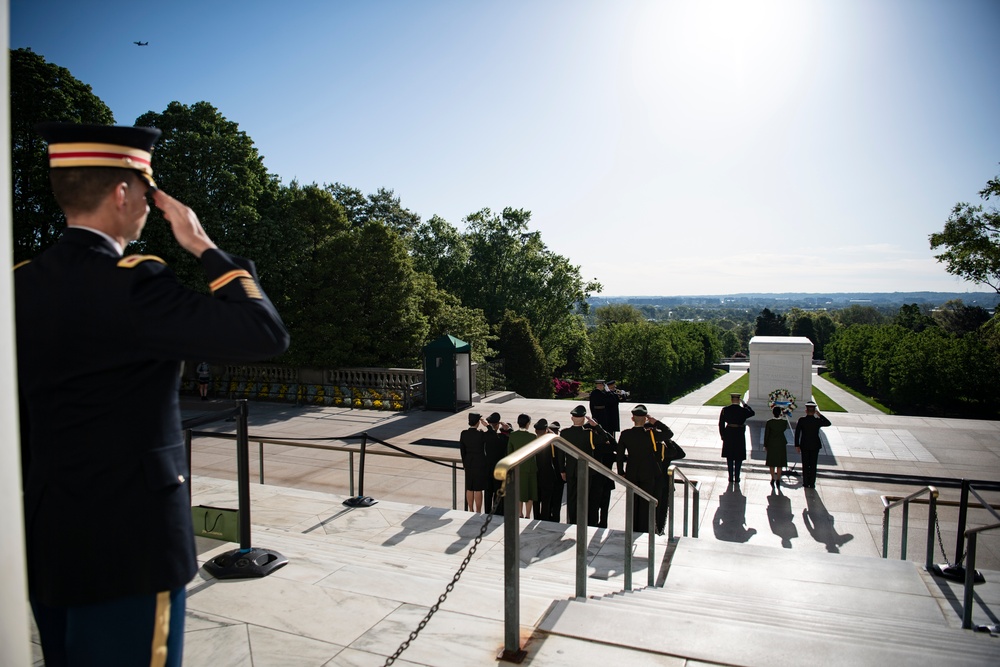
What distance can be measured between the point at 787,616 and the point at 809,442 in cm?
712

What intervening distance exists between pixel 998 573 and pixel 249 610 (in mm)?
7082

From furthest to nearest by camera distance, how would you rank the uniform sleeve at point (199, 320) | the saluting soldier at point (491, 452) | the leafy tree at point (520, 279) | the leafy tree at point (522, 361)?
the leafy tree at point (520, 279)
the leafy tree at point (522, 361)
the saluting soldier at point (491, 452)
the uniform sleeve at point (199, 320)

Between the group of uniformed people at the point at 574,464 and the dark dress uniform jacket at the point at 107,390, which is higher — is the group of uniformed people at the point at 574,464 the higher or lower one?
the lower one

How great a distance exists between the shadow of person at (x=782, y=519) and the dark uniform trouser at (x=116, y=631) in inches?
333

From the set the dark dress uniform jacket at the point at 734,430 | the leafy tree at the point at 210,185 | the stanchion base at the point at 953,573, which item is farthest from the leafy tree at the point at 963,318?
the stanchion base at the point at 953,573

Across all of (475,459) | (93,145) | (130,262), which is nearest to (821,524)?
(475,459)

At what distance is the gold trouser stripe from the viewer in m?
2.00

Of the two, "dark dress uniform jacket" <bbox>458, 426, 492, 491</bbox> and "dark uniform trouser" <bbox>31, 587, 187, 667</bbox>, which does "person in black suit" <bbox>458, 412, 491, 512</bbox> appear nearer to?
"dark dress uniform jacket" <bbox>458, 426, 492, 491</bbox>

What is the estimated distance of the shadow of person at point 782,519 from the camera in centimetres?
936

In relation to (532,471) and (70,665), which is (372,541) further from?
(70,665)

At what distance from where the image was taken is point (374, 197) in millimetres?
59656

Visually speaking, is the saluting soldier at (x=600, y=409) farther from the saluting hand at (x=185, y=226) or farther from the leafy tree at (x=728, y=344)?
the leafy tree at (x=728, y=344)

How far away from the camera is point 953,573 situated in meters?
6.80

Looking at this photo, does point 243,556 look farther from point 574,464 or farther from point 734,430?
point 734,430
